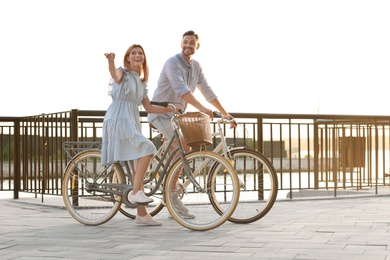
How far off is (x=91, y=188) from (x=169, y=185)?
812mm

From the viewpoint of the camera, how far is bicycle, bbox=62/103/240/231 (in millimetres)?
5676

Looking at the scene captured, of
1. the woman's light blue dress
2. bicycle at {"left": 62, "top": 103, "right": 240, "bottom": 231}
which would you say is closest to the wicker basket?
bicycle at {"left": 62, "top": 103, "right": 240, "bottom": 231}

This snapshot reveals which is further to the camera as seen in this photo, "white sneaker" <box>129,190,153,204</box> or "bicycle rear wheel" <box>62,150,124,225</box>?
"bicycle rear wheel" <box>62,150,124,225</box>

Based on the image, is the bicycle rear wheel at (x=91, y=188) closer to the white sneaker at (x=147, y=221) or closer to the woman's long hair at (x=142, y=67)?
the white sneaker at (x=147, y=221)

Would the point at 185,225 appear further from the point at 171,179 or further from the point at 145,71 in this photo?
the point at 145,71

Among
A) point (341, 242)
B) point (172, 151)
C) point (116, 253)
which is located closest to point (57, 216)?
point (172, 151)

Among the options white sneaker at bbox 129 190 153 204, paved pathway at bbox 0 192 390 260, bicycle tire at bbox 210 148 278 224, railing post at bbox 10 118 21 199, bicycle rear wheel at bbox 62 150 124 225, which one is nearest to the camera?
paved pathway at bbox 0 192 390 260

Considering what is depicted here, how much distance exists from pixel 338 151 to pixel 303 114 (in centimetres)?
194

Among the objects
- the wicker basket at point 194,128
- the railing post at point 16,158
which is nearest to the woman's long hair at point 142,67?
the wicker basket at point 194,128

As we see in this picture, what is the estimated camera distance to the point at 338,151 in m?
10.7

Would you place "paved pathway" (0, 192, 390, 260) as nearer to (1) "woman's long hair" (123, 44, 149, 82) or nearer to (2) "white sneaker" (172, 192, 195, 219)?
(2) "white sneaker" (172, 192, 195, 219)

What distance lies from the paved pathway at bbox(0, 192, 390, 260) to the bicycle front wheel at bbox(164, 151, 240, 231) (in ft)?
0.33

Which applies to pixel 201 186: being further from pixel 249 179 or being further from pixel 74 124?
pixel 74 124

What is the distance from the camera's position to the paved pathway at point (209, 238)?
175 inches
